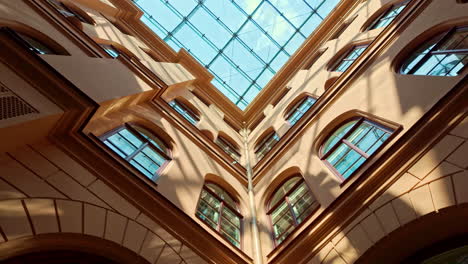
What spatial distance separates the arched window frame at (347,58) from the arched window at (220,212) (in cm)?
643

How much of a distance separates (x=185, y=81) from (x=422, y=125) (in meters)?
11.8

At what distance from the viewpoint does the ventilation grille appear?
15.9ft

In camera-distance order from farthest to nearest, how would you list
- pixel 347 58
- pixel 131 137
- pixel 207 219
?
1. pixel 347 58
2. pixel 131 137
3. pixel 207 219

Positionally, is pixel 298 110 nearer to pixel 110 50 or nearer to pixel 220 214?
pixel 220 214

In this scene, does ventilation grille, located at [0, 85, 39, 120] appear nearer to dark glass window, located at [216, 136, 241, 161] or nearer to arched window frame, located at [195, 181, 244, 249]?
arched window frame, located at [195, 181, 244, 249]

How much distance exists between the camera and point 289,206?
8609 mm

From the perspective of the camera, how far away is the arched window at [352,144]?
745cm

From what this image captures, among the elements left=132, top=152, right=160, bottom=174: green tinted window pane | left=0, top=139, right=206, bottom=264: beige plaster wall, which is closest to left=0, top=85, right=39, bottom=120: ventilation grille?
left=0, top=139, right=206, bottom=264: beige plaster wall

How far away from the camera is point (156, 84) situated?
437 inches

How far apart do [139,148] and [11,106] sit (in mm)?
3762

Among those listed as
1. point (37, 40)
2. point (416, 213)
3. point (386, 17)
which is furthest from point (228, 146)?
point (416, 213)

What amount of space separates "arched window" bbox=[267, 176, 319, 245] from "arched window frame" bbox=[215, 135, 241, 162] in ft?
14.6

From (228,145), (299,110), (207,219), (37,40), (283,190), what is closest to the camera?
(37,40)

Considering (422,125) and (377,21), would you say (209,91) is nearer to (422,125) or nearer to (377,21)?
(377,21)
